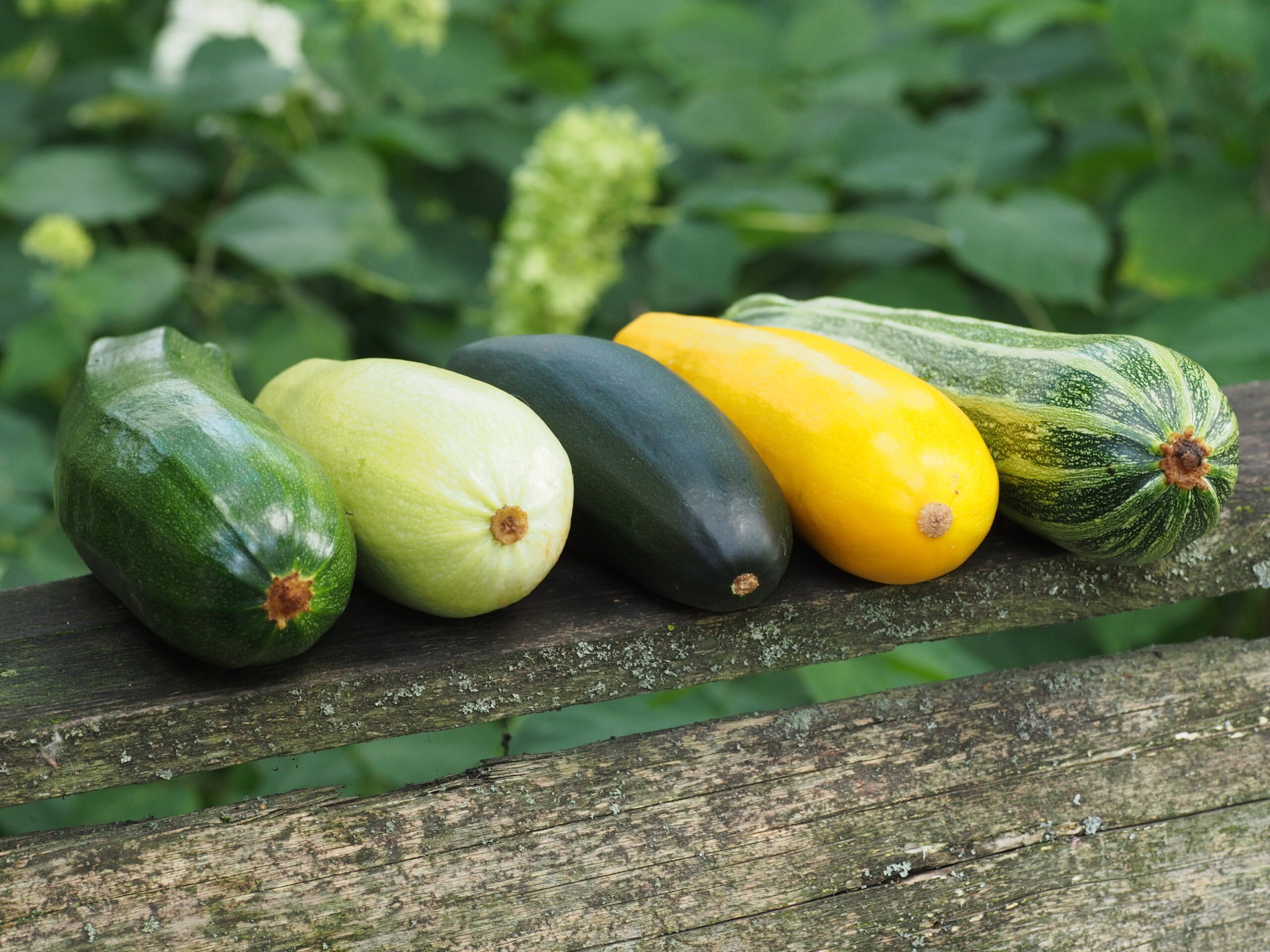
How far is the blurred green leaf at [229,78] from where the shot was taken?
230cm

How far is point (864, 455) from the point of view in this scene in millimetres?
910

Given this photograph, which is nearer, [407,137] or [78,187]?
[78,187]

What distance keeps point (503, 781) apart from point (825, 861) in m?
0.29

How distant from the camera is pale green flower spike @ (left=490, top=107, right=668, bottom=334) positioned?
2.27m

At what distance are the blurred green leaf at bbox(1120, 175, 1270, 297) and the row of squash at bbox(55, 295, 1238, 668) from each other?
150cm

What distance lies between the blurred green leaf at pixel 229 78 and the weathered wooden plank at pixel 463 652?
A: 163 centimetres

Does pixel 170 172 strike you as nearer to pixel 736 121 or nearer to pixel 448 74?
pixel 448 74

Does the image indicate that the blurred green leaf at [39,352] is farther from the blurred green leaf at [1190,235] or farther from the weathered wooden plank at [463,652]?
the blurred green leaf at [1190,235]

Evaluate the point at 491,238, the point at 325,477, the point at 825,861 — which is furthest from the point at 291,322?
the point at 825,861

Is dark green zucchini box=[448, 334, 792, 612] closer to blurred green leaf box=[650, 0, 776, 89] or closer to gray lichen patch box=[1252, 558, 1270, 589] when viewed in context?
gray lichen patch box=[1252, 558, 1270, 589]

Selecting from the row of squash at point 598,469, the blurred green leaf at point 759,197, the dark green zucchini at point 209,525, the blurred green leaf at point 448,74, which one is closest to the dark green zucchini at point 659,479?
the row of squash at point 598,469

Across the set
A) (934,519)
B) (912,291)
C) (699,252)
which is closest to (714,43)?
(699,252)


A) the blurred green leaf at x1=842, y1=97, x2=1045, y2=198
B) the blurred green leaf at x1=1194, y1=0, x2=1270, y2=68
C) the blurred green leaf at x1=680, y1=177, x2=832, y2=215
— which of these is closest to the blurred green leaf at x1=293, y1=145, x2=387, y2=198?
the blurred green leaf at x1=680, y1=177, x2=832, y2=215

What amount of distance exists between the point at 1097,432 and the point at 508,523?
50 cm
